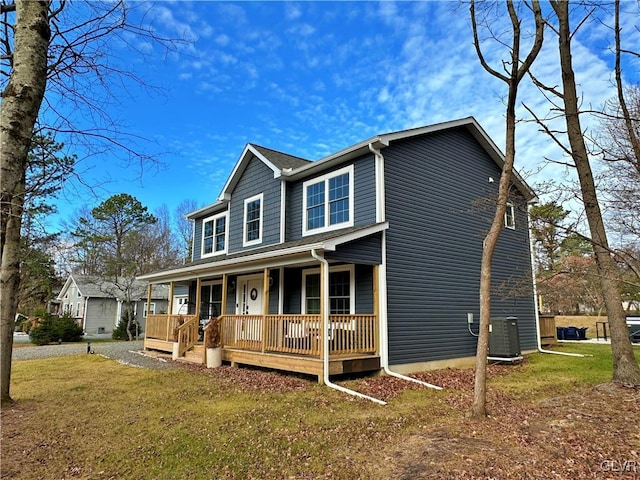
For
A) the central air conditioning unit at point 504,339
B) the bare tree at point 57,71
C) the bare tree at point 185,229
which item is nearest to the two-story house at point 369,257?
the central air conditioning unit at point 504,339

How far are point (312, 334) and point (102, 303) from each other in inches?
1135

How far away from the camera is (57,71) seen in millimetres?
5801

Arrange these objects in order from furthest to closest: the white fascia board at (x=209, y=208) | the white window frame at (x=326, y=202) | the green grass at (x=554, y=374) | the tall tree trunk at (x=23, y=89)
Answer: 1. the white fascia board at (x=209, y=208)
2. the white window frame at (x=326, y=202)
3. the green grass at (x=554, y=374)
4. the tall tree trunk at (x=23, y=89)

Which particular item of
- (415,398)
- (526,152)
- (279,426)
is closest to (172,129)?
(279,426)

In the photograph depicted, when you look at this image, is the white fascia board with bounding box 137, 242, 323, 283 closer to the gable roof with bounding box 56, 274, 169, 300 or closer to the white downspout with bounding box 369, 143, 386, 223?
the white downspout with bounding box 369, 143, 386, 223

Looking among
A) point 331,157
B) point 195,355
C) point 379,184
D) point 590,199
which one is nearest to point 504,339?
point 590,199

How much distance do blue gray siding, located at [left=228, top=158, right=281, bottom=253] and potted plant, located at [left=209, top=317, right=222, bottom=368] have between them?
319 centimetres

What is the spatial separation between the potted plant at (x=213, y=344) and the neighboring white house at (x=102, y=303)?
21.3m

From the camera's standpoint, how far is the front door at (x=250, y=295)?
46.7 ft

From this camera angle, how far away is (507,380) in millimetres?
9742

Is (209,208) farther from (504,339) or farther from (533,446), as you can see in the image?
(533,446)

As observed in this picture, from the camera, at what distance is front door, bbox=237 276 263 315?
14.2 m

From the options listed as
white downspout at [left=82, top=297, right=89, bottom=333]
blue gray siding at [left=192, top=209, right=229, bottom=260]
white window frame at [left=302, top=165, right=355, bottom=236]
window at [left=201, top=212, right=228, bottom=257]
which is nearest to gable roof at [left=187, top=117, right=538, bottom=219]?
white window frame at [left=302, top=165, right=355, bottom=236]

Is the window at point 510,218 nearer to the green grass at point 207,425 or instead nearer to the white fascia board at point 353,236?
the green grass at point 207,425
